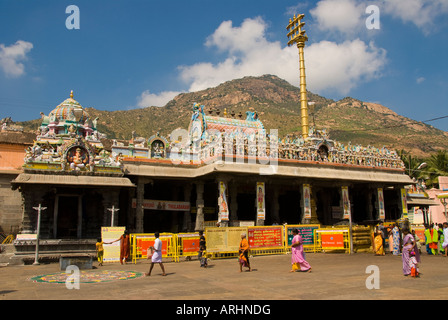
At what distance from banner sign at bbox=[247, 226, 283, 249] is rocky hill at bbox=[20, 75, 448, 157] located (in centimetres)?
3762

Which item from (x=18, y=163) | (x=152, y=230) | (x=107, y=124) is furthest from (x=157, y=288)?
(x=107, y=124)

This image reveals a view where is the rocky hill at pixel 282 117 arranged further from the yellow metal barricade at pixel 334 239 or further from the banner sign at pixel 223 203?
the yellow metal barricade at pixel 334 239

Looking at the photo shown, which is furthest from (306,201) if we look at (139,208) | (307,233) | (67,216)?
(67,216)

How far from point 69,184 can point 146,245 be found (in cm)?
640

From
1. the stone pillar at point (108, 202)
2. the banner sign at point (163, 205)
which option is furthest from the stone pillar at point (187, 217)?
the stone pillar at point (108, 202)

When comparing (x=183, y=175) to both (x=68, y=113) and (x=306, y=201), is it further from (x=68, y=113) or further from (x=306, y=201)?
Result: (x=68, y=113)

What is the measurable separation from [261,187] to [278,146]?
324 centimetres

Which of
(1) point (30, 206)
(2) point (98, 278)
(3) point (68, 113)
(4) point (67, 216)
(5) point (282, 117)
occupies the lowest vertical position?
(2) point (98, 278)

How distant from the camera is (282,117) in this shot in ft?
306

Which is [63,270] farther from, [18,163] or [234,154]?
[18,163]

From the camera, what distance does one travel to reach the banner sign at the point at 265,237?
67.2 feet

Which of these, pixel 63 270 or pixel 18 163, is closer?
pixel 63 270
